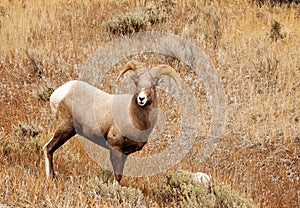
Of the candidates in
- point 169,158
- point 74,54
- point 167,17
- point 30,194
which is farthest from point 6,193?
point 167,17

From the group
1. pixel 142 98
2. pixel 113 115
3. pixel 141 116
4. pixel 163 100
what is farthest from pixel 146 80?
pixel 163 100

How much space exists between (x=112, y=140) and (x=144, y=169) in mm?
1750

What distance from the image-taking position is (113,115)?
19.9 ft

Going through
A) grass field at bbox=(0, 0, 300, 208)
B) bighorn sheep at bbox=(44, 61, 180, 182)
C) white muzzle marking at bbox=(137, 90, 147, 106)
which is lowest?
grass field at bbox=(0, 0, 300, 208)

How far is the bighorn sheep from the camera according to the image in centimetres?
585

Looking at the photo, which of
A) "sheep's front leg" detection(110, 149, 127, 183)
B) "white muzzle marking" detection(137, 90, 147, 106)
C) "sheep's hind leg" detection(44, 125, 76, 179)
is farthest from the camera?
"sheep's hind leg" detection(44, 125, 76, 179)

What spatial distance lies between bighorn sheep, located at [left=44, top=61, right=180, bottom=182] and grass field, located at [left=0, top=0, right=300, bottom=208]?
0.43 meters

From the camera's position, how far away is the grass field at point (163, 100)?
6.06 m

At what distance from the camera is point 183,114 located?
30.2ft

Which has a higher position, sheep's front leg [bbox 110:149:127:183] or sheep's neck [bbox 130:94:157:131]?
sheep's neck [bbox 130:94:157:131]

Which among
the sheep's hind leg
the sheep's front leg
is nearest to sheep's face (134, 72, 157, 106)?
the sheep's front leg

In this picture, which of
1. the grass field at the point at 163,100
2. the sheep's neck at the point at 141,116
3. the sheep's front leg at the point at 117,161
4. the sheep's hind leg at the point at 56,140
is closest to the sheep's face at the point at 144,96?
the sheep's neck at the point at 141,116

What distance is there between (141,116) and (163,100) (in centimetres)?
363

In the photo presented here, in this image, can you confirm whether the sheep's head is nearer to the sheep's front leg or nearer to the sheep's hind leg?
the sheep's front leg
